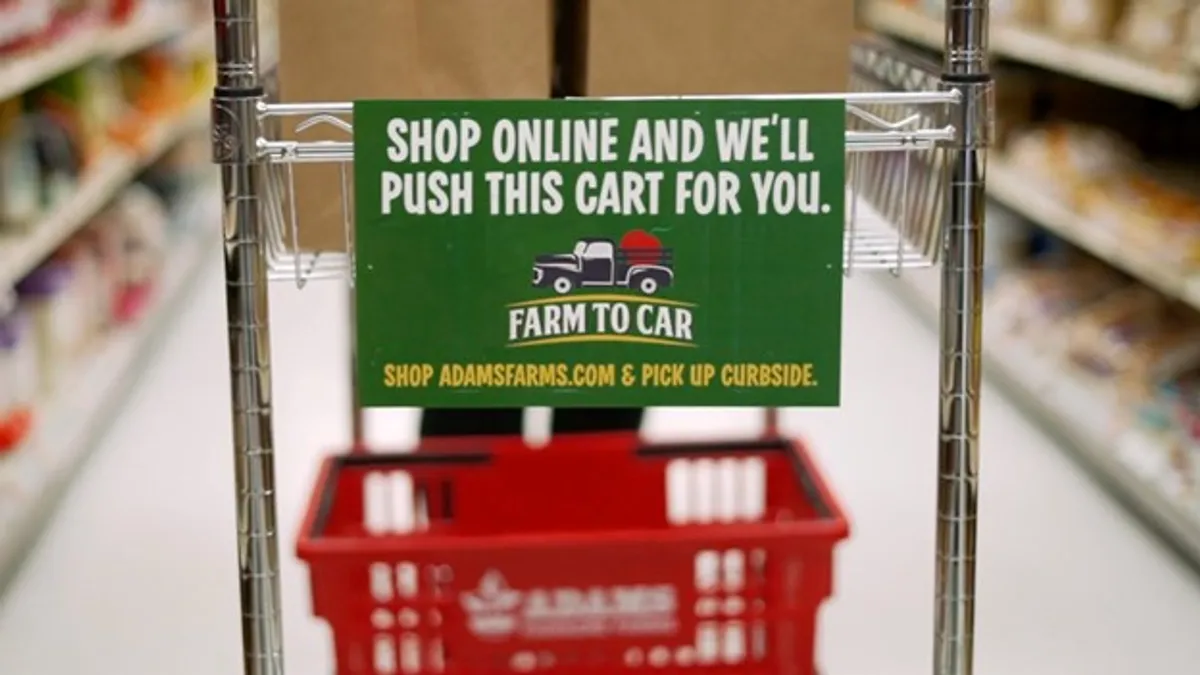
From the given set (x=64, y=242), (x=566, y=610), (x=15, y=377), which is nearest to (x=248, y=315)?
(x=566, y=610)

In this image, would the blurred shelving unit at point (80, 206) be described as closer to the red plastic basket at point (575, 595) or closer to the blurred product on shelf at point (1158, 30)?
the red plastic basket at point (575, 595)

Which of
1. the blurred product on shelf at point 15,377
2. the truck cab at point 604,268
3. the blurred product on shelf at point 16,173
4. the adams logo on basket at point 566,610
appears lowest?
the adams logo on basket at point 566,610

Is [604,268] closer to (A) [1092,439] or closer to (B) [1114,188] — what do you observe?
(A) [1092,439]

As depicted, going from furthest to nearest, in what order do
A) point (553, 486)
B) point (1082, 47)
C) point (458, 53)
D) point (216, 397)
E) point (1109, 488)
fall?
point (216, 397) → point (1082, 47) → point (1109, 488) → point (553, 486) → point (458, 53)

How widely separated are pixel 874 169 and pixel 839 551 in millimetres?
1091

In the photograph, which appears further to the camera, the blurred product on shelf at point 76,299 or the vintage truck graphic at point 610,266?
the blurred product on shelf at point 76,299

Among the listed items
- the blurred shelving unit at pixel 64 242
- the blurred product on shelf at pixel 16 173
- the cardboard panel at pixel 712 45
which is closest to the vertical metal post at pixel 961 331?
the cardboard panel at pixel 712 45

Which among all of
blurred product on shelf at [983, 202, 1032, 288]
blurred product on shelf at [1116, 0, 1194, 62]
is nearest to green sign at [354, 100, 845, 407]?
blurred product on shelf at [1116, 0, 1194, 62]

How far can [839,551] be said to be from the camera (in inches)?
105

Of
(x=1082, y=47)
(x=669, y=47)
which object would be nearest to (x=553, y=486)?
(x=669, y=47)

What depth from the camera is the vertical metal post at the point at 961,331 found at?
4.12 ft

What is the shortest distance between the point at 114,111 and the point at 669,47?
2.82 meters

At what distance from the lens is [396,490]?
309 centimetres

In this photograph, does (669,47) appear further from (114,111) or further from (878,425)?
(114,111)
